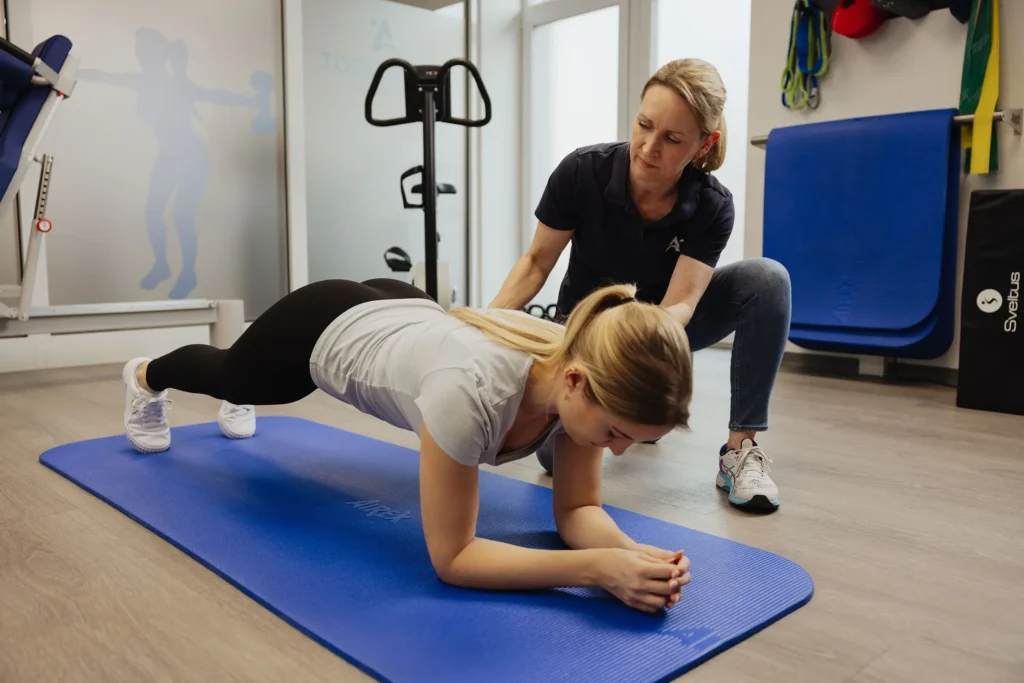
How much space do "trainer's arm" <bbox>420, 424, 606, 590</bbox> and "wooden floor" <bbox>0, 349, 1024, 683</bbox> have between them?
20cm

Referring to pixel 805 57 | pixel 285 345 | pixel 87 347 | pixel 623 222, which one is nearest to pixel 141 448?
pixel 285 345

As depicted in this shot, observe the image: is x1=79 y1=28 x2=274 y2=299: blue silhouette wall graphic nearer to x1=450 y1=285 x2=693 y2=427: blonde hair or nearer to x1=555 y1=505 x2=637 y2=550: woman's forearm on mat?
x1=555 y1=505 x2=637 y2=550: woman's forearm on mat

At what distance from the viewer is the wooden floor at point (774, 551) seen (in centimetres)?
95

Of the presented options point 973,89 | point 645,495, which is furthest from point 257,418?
point 973,89

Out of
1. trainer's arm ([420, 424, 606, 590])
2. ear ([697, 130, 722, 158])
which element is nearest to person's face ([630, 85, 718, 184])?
ear ([697, 130, 722, 158])

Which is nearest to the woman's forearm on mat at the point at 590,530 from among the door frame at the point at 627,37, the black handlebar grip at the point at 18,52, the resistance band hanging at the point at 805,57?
the black handlebar grip at the point at 18,52

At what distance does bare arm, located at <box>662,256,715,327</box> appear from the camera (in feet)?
5.29

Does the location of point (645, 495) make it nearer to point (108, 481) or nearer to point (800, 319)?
point (108, 481)

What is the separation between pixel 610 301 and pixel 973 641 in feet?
2.07

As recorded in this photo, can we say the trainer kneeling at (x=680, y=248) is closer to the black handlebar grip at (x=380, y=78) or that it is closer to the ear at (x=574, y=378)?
the ear at (x=574, y=378)

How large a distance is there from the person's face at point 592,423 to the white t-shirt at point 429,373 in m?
0.10

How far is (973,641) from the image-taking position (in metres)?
1.01

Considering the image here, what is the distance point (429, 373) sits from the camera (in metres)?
1.12

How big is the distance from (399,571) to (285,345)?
1.60 ft
